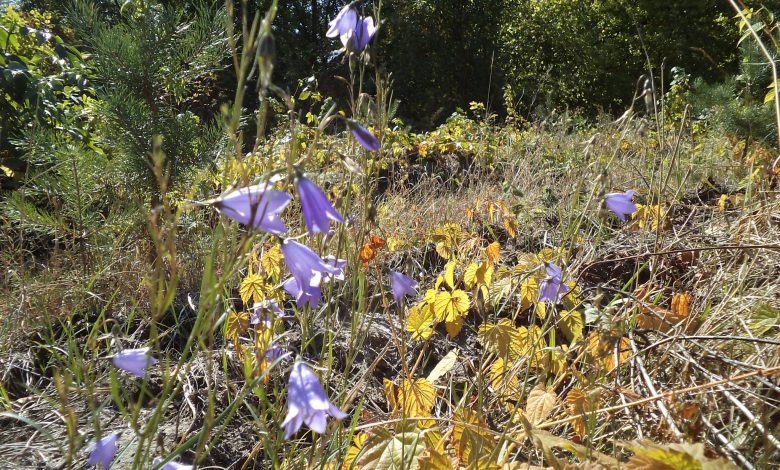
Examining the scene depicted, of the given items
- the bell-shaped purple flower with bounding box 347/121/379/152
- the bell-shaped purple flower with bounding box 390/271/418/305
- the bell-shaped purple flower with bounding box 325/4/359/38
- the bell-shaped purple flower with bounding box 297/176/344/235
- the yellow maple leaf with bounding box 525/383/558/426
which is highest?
the bell-shaped purple flower with bounding box 325/4/359/38

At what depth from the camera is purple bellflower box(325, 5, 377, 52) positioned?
1.29m

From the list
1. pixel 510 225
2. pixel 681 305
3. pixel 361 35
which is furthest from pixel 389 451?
pixel 510 225

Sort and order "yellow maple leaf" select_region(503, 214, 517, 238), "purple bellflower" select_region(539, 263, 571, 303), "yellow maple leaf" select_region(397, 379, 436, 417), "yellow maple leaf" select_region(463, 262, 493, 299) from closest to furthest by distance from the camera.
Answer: "yellow maple leaf" select_region(397, 379, 436, 417), "purple bellflower" select_region(539, 263, 571, 303), "yellow maple leaf" select_region(463, 262, 493, 299), "yellow maple leaf" select_region(503, 214, 517, 238)

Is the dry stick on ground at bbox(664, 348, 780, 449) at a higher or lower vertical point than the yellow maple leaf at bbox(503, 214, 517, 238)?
higher

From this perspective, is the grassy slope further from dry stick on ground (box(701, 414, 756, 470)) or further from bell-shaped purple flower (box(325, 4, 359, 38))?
bell-shaped purple flower (box(325, 4, 359, 38))

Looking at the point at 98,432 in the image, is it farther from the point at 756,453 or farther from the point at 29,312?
the point at 29,312

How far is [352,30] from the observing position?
1303 millimetres

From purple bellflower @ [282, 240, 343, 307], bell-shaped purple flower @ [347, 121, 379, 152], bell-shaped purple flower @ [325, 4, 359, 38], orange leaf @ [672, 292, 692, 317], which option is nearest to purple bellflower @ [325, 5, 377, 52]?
bell-shaped purple flower @ [325, 4, 359, 38]

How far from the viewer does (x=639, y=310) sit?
5.95 ft

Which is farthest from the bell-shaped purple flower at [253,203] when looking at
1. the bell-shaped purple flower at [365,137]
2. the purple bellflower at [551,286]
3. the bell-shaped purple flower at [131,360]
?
the purple bellflower at [551,286]

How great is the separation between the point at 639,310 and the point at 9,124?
2902 mm

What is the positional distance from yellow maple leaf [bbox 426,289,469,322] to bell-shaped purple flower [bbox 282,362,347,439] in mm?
912

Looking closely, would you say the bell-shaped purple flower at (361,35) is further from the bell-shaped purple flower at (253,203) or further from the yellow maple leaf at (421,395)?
the yellow maple leaf at (421,395)

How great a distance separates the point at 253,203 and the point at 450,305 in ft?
3.66
